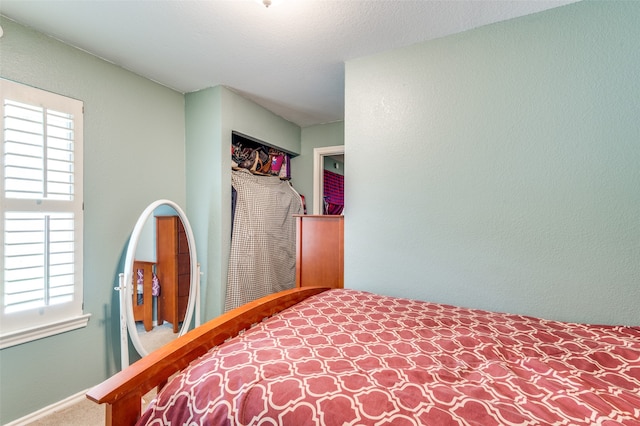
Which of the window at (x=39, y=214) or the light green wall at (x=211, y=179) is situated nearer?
the window at (x=39, y=214)

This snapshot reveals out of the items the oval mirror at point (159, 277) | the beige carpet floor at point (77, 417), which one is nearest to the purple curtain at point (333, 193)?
the oval mirror at point (159, 277)

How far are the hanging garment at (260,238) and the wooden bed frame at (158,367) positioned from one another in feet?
4.17

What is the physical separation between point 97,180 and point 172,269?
800 millimetres

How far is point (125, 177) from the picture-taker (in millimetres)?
2105

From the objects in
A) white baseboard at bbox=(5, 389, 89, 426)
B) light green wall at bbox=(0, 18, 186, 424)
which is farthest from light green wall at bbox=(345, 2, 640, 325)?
white baseboard at bbox=(5, 389, 89, 426)

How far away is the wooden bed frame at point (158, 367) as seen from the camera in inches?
31.3

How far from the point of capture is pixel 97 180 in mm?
1944

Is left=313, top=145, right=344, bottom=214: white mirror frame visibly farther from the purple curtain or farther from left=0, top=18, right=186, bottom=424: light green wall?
left=0, top=18, right=186, bottom=424: light green wall

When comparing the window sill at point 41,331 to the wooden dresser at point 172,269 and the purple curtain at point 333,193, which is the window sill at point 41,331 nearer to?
the wooden dresser at point 172,269

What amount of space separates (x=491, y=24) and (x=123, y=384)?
235 centimetres

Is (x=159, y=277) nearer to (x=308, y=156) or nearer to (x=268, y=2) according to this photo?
(x=268, y=2)

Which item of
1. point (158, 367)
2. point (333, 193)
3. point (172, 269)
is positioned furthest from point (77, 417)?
point (333, 193)

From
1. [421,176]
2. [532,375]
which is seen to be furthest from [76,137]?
[532,375]

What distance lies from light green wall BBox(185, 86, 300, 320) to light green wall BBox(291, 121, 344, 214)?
1.07m
